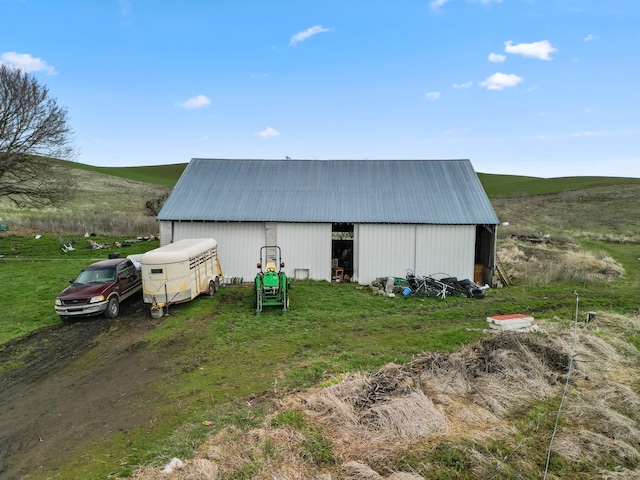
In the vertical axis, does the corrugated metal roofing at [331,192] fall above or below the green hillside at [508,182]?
below

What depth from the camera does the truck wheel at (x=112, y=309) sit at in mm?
13078

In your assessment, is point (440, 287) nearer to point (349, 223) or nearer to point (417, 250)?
point (417, 250)

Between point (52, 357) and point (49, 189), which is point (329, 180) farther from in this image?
point (49, 189)

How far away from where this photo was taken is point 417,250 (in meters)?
18.2

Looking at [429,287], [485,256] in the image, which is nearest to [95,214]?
[429,287]

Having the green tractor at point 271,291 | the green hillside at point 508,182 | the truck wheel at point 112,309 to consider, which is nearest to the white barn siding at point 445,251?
the green tractor at point 271,291

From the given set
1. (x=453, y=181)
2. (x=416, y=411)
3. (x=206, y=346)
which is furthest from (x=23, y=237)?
(x=416, y=411)

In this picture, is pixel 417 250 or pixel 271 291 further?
pixel 417 250

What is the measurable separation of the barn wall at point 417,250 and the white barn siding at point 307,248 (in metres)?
1.77

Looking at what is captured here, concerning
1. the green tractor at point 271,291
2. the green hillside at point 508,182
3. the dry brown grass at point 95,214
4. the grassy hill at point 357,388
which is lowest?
the grassy hill at point 357,388

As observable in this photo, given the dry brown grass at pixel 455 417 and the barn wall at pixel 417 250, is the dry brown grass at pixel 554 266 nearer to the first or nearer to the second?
the barn wall at pixel 417 250

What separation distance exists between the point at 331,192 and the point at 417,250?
17.8 feet

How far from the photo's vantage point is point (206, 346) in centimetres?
1078

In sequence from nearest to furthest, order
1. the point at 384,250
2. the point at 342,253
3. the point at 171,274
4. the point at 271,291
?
the point at 171,274 → the point at 271,291 → the point at 384,250 → the point at 342,253
